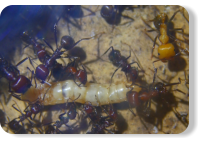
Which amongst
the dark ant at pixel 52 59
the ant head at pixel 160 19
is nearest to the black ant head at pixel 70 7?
the dark ant at pixel 52 59

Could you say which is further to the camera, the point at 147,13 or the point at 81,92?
the point at 147,13

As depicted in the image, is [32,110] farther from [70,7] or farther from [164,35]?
[164,35]

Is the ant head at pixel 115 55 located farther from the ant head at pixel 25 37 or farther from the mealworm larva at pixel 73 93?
the ant head at pixel 25 37

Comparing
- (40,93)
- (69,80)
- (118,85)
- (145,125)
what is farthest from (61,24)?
(145,125)

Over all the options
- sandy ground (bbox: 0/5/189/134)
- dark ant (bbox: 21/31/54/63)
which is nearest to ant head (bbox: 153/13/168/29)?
sandy ground (bbox: 0/5/189/134)

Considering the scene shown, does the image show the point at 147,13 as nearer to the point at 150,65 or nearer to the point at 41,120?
the point at 150,65

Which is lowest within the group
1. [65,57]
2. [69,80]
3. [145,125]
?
[145,125]

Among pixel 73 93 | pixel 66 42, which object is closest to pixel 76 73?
pixel 73 93
